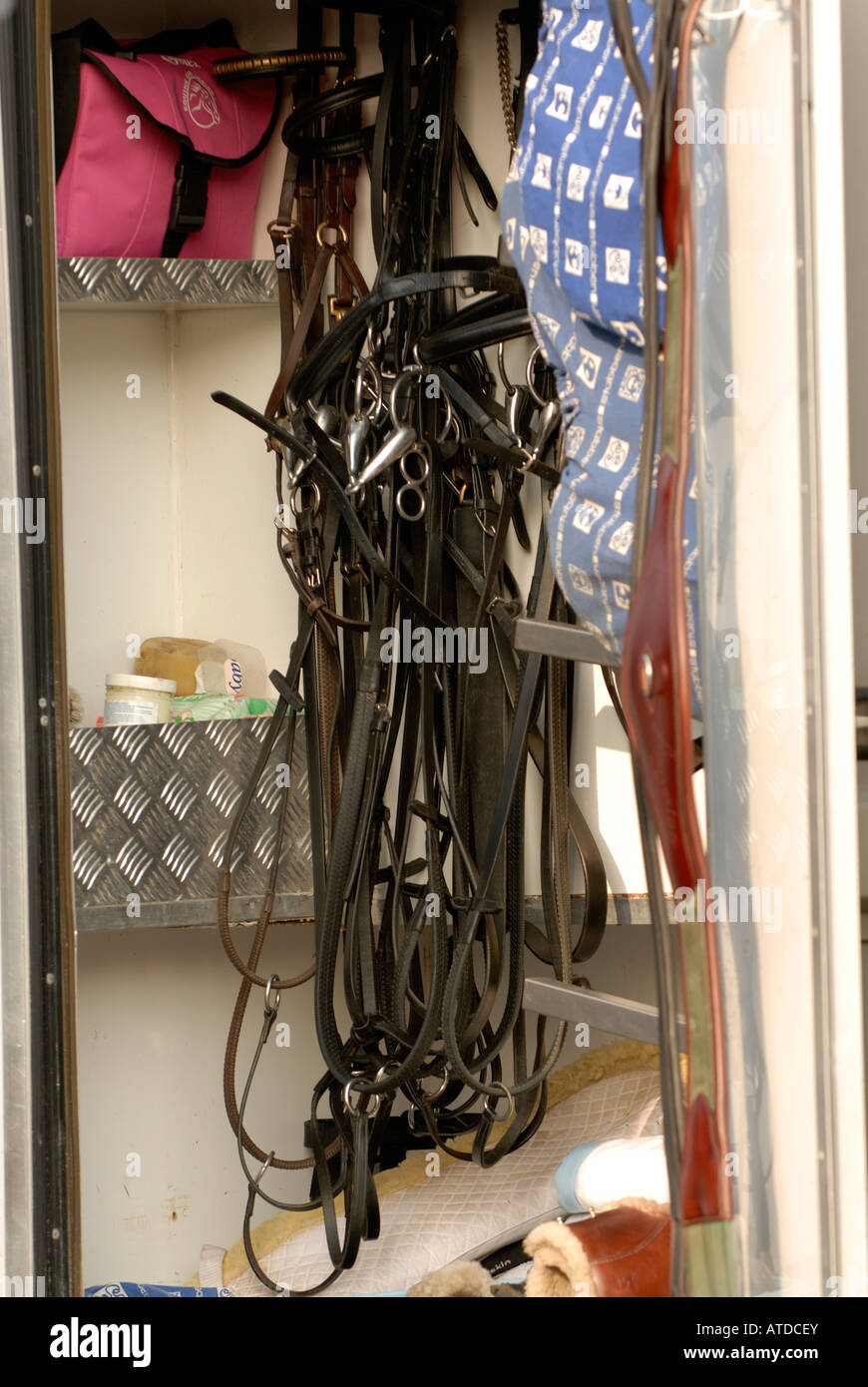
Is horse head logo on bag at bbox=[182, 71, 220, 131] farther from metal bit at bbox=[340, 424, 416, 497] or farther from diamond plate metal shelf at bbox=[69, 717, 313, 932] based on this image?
diamond plate metal shelf at bbox=[69, 717, 313, 932]

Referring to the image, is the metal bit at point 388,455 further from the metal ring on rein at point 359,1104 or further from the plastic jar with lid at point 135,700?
the metal ring on rein at point 359,1104

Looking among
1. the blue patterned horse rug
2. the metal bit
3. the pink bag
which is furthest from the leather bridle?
the blue patterned horse rug

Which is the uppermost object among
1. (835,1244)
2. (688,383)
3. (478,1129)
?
(688,383)

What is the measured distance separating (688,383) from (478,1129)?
1173mm

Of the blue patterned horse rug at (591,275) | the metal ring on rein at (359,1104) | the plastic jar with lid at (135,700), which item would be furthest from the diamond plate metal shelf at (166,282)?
the metal ring on rein at (359,1104)

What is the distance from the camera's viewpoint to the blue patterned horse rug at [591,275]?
3.23 feet

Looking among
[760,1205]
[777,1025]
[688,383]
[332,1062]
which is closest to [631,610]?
[688,383]

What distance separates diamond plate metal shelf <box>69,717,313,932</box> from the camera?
1782mm

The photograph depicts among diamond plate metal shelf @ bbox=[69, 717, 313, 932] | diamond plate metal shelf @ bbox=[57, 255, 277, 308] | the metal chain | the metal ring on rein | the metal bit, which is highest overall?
the metal chain

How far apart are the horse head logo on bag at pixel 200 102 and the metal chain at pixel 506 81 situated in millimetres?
443

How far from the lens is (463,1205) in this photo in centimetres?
182

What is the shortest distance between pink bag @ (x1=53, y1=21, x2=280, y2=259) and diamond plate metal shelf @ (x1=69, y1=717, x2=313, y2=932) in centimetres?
74

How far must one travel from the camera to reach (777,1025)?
830mm

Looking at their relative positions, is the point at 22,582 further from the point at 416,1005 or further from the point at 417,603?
the point at 416,1005
